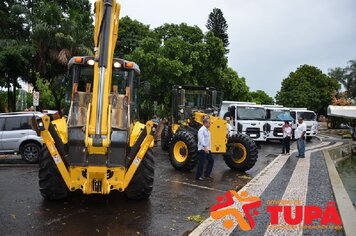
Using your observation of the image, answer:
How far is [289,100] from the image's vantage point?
5219 cm

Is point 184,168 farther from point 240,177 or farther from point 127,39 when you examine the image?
point 127,39

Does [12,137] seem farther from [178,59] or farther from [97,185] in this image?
[178,59]

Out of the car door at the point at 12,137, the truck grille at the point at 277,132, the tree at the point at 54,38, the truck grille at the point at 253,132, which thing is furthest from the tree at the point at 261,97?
the car door at the point at 12,137

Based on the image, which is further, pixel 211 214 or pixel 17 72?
pixel 17 72

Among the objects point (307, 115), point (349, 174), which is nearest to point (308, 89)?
point (307, 115)

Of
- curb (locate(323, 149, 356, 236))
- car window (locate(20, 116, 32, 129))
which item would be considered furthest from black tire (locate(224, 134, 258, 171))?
car window (locate(20, 116, 32, 129))

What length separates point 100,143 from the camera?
7082 mm

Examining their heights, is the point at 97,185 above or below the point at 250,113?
below

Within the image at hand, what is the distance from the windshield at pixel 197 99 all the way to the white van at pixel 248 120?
18.4 feet

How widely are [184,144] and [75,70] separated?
515 cm

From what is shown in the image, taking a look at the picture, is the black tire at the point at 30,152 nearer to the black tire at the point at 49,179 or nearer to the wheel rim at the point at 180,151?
Result: the wheel rim at the point at 180,151

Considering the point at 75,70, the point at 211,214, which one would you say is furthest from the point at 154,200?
the point at 75,70

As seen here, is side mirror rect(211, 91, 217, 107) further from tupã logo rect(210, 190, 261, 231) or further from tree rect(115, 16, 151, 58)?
tree rect(115, 16, 151, 58)

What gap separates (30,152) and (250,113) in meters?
12.7
